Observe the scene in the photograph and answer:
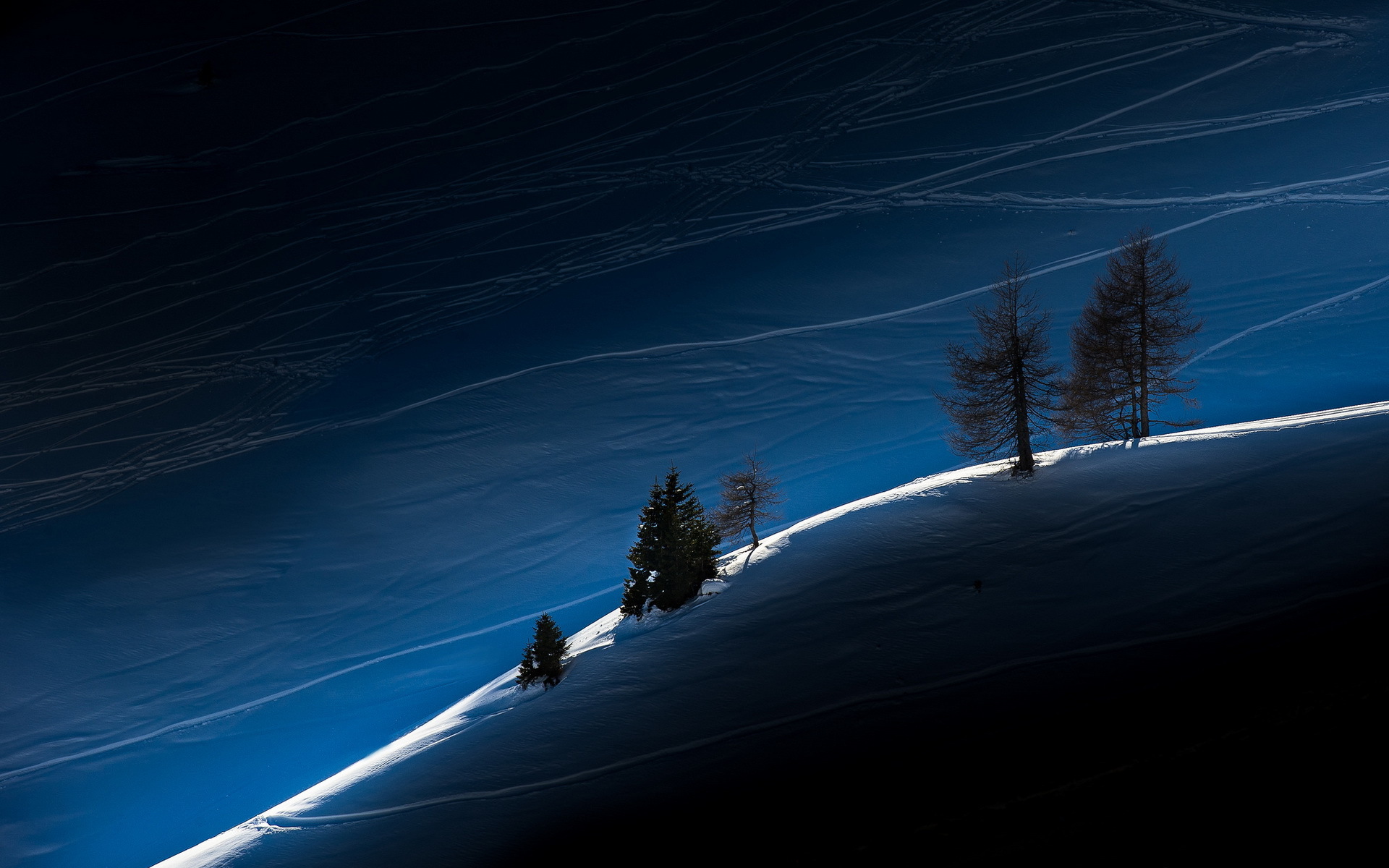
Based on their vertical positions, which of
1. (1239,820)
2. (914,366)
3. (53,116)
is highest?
(53,116)

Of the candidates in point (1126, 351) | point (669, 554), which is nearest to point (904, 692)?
point (669, 554)

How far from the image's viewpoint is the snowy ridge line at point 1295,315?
2194 centimetres

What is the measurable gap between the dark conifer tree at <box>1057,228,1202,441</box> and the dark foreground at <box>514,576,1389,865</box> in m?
5.31

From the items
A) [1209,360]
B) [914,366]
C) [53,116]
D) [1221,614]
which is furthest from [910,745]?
[53,116]

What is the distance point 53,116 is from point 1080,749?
130 ft

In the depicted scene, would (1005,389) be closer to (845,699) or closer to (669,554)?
(845,699)

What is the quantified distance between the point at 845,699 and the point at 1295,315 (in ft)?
57.9

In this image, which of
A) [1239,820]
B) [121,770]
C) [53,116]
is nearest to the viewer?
[1239,820]

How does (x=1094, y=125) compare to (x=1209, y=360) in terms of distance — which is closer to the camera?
(x=1209, y=360)

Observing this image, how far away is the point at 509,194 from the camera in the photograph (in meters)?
29.2

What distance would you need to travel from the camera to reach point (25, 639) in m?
19.9

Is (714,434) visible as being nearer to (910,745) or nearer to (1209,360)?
(910,745)

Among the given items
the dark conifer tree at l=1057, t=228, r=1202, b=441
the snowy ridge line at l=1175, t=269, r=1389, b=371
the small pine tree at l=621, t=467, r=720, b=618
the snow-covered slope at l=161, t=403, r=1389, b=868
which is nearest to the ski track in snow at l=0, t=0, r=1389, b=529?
the snowy ridge line at l=1175, t=269, r=1389, b=371

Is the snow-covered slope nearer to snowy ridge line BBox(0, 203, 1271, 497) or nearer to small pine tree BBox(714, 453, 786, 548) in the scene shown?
small pine tree BBox(714, 453, 786, 548)
